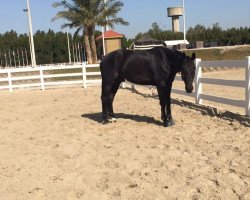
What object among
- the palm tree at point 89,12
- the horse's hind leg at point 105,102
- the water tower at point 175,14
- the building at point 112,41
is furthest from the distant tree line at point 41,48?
the horse's hind leg at point 105,102

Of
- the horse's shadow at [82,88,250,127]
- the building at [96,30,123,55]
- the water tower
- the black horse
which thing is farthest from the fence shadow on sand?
the water tower

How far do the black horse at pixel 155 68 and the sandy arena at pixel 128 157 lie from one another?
690 mm

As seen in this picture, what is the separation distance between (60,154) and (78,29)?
112 feet

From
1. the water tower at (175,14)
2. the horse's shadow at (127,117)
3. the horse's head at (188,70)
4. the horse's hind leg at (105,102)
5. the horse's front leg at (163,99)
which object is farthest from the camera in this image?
the water tower at (175,14)

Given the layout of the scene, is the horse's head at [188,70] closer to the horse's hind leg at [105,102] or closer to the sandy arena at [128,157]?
the sandy arena at [128,157]

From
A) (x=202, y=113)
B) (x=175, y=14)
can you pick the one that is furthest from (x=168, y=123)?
(x=175, y=14)

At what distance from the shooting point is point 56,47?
64.4 meters

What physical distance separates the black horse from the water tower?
310ft

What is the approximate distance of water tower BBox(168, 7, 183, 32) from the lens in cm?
10075

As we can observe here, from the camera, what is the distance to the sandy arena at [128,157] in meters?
4.16

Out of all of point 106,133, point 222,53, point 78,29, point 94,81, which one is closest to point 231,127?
point 106,133

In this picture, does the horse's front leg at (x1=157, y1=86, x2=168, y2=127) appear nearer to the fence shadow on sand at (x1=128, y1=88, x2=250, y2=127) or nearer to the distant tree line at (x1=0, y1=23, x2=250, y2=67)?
the fence shadow on sand at (x1=128, y1=88, x2=250, y2=127)

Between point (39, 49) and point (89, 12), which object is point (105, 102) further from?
point (39, 49)

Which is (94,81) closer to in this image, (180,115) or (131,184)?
(180,115)
